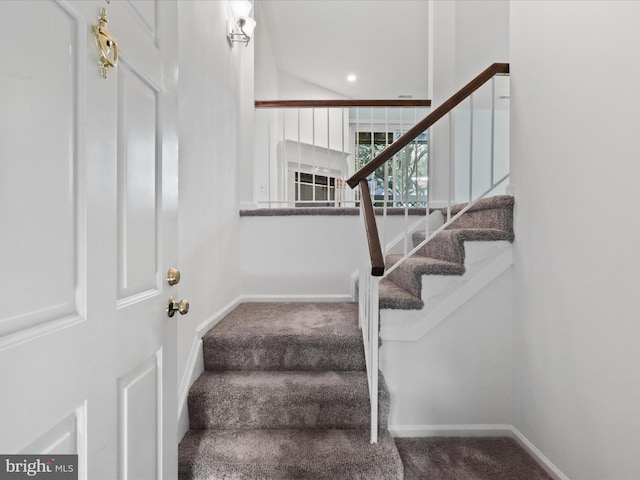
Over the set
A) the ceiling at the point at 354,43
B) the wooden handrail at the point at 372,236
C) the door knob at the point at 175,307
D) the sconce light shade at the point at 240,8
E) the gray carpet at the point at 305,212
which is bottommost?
the door knob at the point at 175,307

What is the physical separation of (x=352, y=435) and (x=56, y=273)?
1.48 metres

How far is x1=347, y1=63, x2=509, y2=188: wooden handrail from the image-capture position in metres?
1.87

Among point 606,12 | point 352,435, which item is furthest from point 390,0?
point 352,435

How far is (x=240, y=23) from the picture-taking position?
2.44m

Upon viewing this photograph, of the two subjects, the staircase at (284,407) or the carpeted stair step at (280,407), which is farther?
the carpeted stair step at (280,407)

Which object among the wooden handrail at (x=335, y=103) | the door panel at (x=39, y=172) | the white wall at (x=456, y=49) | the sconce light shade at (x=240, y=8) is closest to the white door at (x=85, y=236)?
the door panel at (x=39, y=172)

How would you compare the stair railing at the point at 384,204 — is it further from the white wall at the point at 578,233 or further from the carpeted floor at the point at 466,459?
the carpeted floor at the point at 466,459

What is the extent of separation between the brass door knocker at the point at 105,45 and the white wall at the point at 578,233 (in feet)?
5.10

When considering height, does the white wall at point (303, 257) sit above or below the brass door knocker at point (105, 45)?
below

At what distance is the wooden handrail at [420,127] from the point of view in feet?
6.12

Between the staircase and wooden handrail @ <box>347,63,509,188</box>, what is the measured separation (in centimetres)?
92

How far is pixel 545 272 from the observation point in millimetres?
1638

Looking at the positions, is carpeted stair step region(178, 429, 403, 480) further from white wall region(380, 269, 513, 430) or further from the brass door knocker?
the brass door knocker

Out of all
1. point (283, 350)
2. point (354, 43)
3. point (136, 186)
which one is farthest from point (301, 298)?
point (354, 43)
